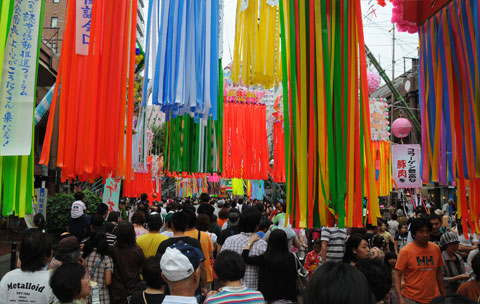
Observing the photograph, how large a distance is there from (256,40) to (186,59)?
57 cm

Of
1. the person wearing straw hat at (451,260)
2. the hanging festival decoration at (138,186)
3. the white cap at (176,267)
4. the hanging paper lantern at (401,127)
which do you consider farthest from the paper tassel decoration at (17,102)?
the hanging festival decoration at (138,186)

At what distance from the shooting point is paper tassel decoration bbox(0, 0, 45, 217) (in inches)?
96.0

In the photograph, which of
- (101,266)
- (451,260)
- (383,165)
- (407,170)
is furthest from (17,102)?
(383,165)

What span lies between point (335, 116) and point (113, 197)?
6574 millimetres

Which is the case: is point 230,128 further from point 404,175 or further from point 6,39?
point 6,39

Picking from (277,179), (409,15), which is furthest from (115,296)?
(277,179)

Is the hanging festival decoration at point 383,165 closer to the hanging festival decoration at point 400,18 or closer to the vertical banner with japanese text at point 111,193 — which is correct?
the vertical banner with japanese text at point 111,193

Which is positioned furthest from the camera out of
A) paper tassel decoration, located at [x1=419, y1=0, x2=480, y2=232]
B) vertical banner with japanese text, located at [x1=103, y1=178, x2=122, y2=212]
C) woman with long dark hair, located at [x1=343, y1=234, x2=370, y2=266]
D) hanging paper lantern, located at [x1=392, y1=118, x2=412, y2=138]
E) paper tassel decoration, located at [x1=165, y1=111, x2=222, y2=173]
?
hanging paper lantern, located at [x1=392, y1=118, x2=412, y2=138]

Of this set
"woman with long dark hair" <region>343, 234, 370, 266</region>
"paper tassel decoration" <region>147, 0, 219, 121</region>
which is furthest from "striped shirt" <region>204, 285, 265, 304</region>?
"woman with long dark hair" <region>343, 234, 370, 266</region>

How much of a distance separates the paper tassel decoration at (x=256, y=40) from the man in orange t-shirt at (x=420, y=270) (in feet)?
6.65

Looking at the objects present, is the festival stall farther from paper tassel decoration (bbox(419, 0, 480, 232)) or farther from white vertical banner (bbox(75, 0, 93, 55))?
white vertical banner (bbox(75, 0, 93, 55))

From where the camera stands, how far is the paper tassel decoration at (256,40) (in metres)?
3.12

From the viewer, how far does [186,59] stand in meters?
2.89

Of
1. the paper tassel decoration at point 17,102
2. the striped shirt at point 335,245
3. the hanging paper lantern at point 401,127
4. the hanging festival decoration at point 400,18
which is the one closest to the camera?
the hanging festival decoration at point 400,18
